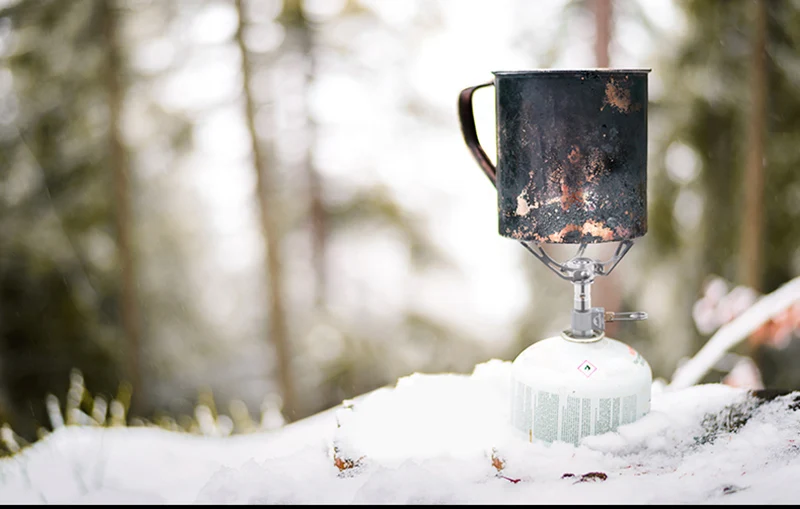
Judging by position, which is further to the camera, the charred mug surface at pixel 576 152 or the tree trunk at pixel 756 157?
the tree trunk at pixel 756 157

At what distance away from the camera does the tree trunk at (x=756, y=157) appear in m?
4.86

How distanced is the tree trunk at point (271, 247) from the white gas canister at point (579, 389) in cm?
481

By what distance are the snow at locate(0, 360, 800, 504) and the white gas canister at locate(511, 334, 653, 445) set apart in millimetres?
39

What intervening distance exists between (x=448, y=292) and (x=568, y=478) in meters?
5.83

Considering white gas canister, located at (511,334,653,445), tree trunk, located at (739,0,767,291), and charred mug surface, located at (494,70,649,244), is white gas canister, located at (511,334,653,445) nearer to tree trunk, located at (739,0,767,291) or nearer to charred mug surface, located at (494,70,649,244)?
charred mug surface, located at (494,70,649,244)

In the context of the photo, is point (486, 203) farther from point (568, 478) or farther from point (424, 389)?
point (568, 478)

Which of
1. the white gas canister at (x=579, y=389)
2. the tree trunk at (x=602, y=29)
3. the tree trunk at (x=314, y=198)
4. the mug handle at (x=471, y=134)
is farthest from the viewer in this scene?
the tree trunk at (x=314, y=198)

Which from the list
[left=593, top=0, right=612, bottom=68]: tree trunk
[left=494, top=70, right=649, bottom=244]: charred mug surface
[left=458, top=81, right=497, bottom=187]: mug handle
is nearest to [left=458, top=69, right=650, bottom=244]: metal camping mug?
[left=494, top=70, right=649, bottom=244]: charred mug surface

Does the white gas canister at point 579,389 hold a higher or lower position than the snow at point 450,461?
higher

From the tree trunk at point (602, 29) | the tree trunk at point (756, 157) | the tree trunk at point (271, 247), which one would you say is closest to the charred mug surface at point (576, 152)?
the tree trunk at point (756, 157)

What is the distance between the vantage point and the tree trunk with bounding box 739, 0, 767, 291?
4863 millimetres

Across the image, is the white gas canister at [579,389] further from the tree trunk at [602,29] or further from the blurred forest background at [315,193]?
the tree trunk at [602,29]

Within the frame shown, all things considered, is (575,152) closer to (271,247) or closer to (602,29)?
(602,29)

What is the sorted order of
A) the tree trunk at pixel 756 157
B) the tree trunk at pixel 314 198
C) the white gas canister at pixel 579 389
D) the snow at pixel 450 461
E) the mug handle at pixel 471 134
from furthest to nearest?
the tree trunk at pixel 314 198 → the tree trunk at pixel 756 157 → the mug handle at pixel 471 134 → the white gas canister at pixel 579 389 → the snow at pixel 450 461
